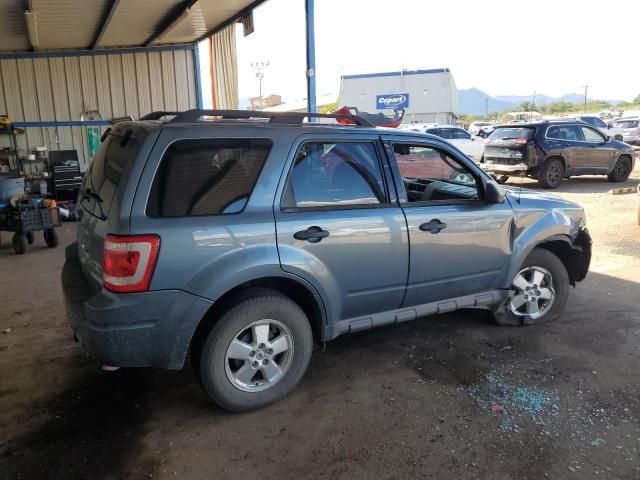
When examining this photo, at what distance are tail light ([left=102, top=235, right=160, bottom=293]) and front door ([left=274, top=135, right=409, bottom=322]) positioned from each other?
0.78 metres

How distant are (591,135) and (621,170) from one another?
1.49m

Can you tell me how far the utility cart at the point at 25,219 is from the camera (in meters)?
7.88

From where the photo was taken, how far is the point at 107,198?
305 centimetres

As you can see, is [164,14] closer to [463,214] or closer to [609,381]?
[463,214]

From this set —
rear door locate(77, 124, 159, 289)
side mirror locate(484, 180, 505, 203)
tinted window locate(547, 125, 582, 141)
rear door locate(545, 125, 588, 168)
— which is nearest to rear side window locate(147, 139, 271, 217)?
rear door locate(77, 124, 159, 289)

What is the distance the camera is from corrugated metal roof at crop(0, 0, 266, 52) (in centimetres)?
1016

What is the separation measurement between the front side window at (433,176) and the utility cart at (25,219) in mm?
6293

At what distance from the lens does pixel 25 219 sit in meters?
7.87

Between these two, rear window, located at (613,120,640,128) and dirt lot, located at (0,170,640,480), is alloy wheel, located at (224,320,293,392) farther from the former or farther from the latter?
rear window, located at (613,120,640,128)

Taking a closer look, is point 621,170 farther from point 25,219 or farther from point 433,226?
point 25,219

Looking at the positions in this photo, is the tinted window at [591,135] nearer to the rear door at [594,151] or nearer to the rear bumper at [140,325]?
the rear door at [594,151]

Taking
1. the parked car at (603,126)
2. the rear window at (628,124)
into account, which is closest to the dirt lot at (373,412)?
the parked car at (603,126)

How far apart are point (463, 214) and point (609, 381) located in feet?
5.15

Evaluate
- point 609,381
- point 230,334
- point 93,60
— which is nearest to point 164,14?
point 93,60
